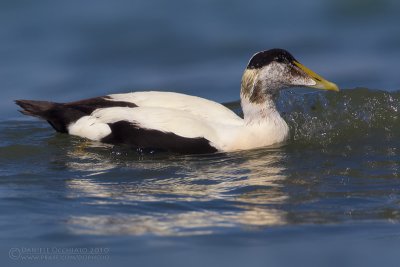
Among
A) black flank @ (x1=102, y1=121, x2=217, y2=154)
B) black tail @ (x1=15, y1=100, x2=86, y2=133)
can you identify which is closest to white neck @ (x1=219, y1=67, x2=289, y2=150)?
black flank @ (x1=102, y1=121, x2=217, y2=154)

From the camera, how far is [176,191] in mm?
8648

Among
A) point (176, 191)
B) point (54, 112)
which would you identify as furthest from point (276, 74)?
point (54, 112)

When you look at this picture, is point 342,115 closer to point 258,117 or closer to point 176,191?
point 258,117

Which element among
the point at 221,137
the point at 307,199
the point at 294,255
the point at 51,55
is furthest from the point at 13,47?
the point at 294,255

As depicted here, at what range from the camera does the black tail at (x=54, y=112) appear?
10375mm

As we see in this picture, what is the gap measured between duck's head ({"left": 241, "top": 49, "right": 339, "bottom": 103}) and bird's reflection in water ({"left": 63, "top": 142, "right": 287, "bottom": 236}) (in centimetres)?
59

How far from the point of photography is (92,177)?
9.09 meters

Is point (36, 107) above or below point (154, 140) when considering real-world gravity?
above

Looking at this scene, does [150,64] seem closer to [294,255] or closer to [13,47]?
[13,47]

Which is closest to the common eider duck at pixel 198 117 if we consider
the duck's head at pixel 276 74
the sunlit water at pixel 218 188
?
the duck's head at pixel 276 74

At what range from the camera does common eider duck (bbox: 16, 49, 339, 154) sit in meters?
9.91

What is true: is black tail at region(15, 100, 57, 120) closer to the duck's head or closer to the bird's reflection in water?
the bird's reflection in water

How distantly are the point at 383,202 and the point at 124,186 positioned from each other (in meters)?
1.97

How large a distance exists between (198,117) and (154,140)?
0.44 metres
